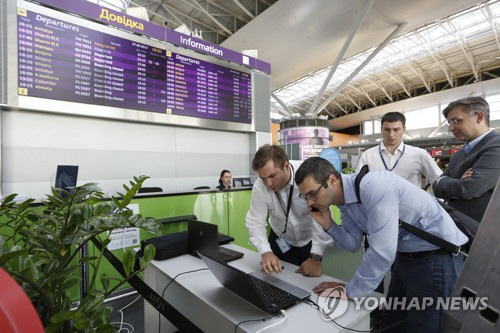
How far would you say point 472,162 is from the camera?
1.96 meters

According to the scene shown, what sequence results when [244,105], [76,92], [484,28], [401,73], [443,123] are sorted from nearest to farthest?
[76,92]
[244,105]
[484,28]
[401,73]
[443,123]

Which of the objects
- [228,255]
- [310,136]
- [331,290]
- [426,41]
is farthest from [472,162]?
[426,41]

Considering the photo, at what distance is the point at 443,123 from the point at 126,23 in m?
24.8

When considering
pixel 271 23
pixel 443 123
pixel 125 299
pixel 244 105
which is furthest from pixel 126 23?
pixel 443 123

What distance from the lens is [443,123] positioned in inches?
842

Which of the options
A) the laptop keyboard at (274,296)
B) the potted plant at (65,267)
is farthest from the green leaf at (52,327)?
the laptop keyboard at (274,296)

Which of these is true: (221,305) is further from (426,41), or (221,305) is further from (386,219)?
(426,41)

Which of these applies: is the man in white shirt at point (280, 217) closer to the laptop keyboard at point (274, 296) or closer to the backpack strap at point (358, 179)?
the laptop keyboard at point (274, 296)

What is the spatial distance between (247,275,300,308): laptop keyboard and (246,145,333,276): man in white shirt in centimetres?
22

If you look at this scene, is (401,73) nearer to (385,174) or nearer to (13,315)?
(385,174)

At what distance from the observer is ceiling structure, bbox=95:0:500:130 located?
305 inches

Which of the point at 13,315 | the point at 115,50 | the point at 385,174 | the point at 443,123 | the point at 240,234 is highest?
the point at 443,123

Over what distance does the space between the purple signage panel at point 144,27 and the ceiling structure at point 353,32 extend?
3.68 meters

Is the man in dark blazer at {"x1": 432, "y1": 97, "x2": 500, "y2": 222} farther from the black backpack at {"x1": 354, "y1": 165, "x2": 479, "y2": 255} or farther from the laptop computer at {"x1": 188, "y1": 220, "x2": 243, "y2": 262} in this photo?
the laptop computer at {"x1": 188, "y1": 220, "x2": 243, "y2": 262}
